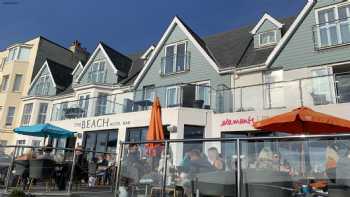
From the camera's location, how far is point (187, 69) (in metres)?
20.9

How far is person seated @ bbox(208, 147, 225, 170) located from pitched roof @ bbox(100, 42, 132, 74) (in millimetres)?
21427

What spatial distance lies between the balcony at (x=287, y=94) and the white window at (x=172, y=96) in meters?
2.24

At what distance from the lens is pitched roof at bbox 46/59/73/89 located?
102 ft

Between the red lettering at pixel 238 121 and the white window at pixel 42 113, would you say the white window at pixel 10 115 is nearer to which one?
the white window at pixel 42 113

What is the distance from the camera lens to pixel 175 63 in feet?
71.6

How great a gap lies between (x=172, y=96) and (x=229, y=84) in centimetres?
376

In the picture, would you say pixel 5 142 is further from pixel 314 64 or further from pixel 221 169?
pixel 221 169

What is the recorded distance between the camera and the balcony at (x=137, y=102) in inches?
682

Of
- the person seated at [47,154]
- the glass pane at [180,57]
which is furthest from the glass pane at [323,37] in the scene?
the person seated at [47,154]

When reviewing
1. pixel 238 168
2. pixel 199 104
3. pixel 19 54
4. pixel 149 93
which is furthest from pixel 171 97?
pixel 19 54

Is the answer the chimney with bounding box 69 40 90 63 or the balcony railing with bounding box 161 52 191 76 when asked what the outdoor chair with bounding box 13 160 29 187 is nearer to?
the balcony railing with bounding box 161 52 191 76

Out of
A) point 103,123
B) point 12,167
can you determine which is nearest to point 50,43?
point 103,123

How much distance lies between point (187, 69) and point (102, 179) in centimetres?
1053

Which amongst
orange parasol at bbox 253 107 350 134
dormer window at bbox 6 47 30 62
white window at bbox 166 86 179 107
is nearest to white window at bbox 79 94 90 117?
white window at bbox 166 86 179 107
